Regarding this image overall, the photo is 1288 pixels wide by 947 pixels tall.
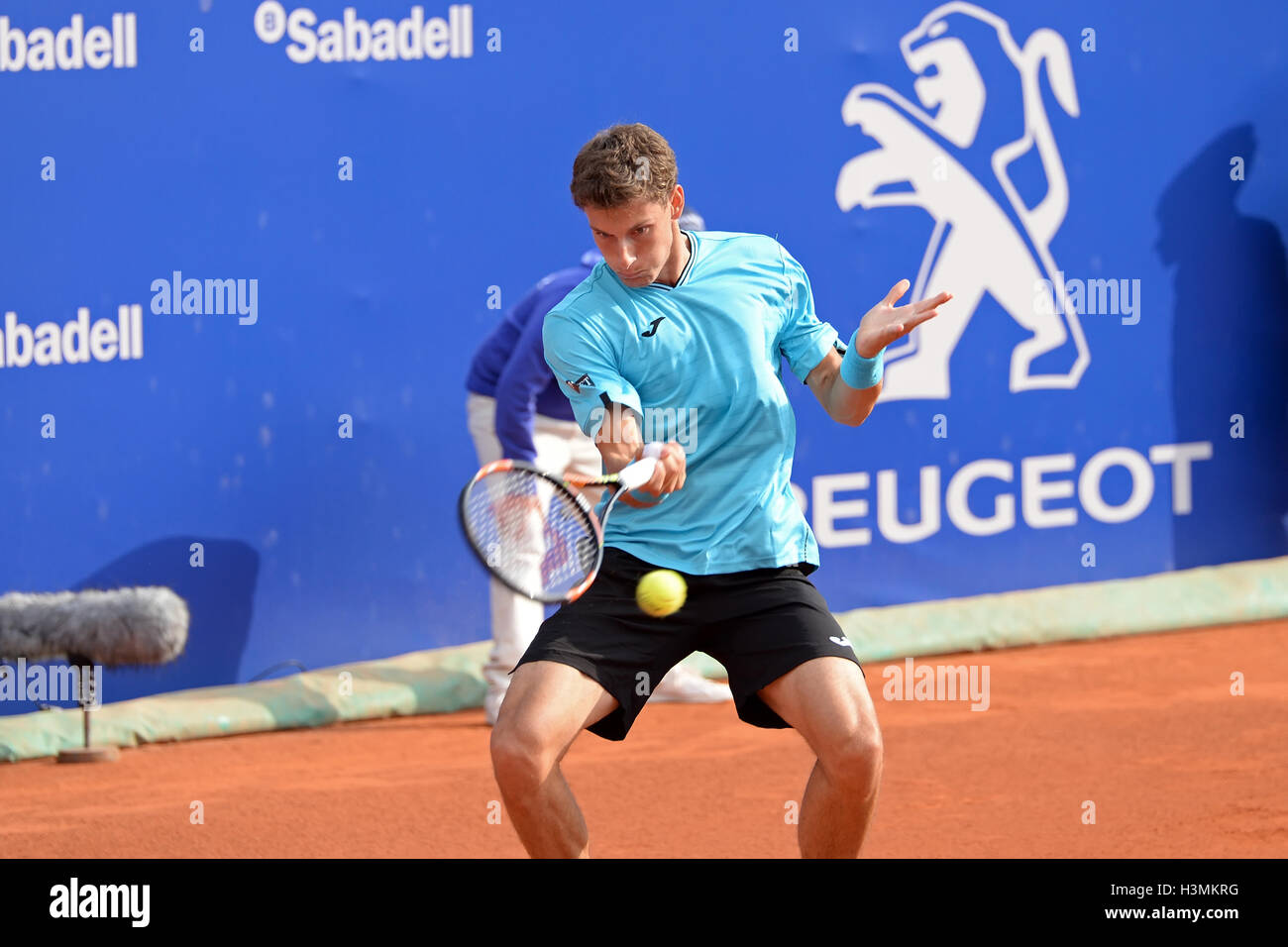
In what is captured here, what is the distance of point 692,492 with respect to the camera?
A: 136 inches

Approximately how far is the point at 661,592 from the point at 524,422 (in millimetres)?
2529

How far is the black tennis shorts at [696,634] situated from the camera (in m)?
A: 3.36

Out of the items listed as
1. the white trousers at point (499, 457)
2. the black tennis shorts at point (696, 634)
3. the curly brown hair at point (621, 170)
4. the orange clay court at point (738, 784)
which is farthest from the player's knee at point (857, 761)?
the white trousers at point (499, 457)

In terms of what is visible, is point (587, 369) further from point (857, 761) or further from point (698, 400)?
point (857, 761)

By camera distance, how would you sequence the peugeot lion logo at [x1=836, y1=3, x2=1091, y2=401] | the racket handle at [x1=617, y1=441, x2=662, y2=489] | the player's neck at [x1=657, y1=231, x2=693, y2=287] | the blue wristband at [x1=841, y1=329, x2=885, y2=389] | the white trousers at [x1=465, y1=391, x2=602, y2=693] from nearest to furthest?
the racket handle at [x1=617, y1=441, x2=662, y2=489] < the blue wristband at [x1=841, y1=329, x2=885, y2=389] < the player's neck at [x1=657, y1=231, x2=693, y2=287] < the white trousers at [x1=465, y1=391, x2=602, y2=693] < the peugeot lion logo at [x1=836, y1=3, x2=1091, y2=401]

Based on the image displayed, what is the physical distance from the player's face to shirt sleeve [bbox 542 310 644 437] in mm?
148

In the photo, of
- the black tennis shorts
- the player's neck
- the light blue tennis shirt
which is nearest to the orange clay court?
the black tennis shorts

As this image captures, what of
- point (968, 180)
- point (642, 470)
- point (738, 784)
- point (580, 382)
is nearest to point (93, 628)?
point (738, 784)

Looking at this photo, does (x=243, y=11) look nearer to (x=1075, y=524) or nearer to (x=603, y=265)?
(x=603, y=265)

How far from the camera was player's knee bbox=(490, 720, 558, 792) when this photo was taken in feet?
10.4

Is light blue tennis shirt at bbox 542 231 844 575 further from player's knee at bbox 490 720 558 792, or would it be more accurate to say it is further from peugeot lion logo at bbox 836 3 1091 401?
peugeot lion logo at bbox 836 3 1091 401

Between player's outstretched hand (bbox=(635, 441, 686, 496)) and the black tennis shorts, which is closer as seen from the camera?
player's outstretched hand (bbox=(635, 441, 686, 496))

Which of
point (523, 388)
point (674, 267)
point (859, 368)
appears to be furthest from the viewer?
point (523, 388)

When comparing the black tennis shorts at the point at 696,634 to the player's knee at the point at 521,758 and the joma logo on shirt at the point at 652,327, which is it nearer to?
the player's knee at the point at 521,758
